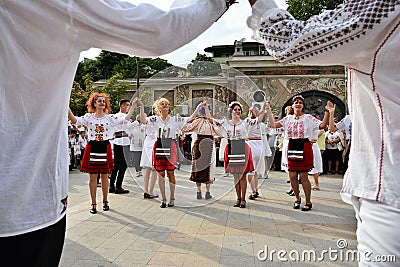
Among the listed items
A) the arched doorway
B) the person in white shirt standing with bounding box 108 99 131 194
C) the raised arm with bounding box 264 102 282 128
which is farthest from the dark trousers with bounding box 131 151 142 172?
the arched doorway

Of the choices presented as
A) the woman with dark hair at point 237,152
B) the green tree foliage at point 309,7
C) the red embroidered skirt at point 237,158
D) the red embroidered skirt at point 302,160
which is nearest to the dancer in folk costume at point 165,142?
the woman with dark hair at point 237,152

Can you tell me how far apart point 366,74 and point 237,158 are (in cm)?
522

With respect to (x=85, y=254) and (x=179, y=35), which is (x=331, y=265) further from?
(x=179, y=35)

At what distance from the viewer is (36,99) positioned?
1131 millimetres

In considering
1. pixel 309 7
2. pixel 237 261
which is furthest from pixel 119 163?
pixel 309 7

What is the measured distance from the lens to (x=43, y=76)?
113 centimetres

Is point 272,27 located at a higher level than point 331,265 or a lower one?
higher

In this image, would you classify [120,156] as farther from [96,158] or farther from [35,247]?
[35,247]

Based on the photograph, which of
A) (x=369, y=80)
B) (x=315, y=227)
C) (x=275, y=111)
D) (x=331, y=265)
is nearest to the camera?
(x=369, y=80)

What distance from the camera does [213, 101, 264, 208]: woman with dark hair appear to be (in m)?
6.48

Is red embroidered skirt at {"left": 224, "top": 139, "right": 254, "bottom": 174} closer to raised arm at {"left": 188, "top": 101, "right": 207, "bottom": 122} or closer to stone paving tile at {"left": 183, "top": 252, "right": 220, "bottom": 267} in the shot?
raised arm at {"left": 188, "top": 101, "right": 207, "bottom": 122}

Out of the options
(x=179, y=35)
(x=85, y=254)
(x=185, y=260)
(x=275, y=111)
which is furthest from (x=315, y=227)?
(x=275, y=111)

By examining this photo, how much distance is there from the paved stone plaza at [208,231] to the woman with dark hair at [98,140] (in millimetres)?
580

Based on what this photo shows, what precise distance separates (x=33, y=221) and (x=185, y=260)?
2742 mm
